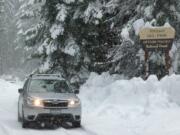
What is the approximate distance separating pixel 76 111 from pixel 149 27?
20.9ft

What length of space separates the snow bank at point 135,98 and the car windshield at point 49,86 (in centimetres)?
212

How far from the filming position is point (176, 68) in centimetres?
2498

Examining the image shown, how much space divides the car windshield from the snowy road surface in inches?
51.7

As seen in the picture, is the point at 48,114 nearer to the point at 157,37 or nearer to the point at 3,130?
the point at 3,130

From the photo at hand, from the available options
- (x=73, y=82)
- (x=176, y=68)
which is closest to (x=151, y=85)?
(x=176, y=68)

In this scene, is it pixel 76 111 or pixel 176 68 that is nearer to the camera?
pixel 76 111

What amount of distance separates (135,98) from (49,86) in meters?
4.15

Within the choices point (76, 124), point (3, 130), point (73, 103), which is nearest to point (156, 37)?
point (73, 103)

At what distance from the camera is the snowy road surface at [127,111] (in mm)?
15594

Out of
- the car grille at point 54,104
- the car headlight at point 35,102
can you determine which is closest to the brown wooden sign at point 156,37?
the car grille at point 54,104

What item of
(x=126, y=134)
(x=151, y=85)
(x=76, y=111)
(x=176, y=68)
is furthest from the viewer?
(x=176, y=68)

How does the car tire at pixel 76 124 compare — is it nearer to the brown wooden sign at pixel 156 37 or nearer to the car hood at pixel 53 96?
the car hood at pixel 53 96

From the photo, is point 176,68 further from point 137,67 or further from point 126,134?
point 126,134

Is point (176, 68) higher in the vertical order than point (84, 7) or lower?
lower
